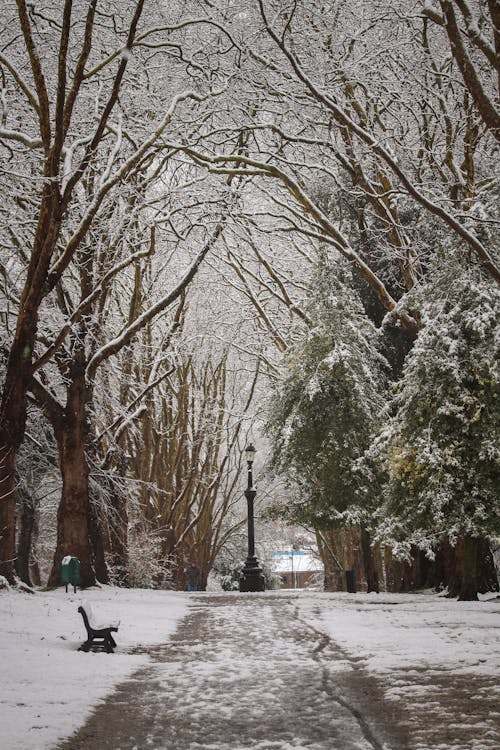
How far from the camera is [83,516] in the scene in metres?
16.8

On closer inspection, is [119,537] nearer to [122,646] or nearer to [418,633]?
[122,646]

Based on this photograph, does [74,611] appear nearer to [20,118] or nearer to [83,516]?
[83,516]

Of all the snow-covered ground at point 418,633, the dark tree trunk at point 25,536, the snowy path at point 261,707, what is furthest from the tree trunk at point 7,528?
the dark tree trunk at point 25,536

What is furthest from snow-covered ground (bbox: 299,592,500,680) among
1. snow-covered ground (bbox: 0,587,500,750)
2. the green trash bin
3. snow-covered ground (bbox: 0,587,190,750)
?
the green trash bin

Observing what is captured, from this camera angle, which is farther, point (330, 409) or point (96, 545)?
point (330, 409)

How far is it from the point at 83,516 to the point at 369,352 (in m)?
9.38

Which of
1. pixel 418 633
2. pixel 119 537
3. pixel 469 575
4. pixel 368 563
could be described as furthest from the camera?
pixel 119 537

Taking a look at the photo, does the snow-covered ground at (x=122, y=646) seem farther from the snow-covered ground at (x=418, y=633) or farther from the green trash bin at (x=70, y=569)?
the green trash bin at (x=70, y=569)

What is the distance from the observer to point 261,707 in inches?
223

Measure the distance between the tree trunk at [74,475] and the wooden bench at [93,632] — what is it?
8556mm

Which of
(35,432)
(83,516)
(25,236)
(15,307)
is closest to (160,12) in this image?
(25,236)

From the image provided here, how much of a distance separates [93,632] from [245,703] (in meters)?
2.88

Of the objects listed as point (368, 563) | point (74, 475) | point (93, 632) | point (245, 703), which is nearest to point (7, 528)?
point (74, 475)

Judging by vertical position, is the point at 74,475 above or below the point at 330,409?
below
